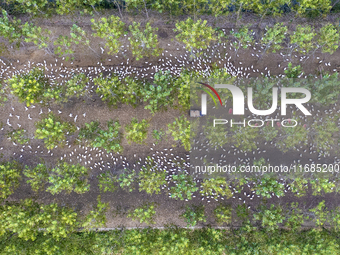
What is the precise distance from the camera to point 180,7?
13.4 m

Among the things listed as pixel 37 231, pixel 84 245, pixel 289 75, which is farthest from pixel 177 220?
pixel 289 75

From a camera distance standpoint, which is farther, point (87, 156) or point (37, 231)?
point (87, 156)

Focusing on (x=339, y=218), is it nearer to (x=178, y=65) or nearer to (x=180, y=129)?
(x=180, y=129)

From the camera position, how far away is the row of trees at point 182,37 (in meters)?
11.6

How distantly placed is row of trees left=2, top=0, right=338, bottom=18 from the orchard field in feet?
0.30

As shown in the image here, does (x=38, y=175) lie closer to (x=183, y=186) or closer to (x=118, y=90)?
(x=118, y=90)

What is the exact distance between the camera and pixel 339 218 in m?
11.8

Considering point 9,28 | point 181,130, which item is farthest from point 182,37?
point 9,28

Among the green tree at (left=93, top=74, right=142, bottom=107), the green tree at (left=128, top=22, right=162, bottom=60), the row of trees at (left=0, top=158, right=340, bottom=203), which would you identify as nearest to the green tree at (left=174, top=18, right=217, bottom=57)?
the green tree at (left=128, top=22, right=162, bottom=60)

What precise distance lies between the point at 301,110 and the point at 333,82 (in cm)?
219

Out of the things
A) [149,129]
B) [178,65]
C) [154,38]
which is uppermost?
[154,38]

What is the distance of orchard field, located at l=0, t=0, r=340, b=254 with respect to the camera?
40.1 feet

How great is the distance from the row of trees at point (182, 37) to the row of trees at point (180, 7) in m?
1.03

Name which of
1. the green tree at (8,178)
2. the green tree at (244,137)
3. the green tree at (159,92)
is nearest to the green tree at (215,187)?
the green tree at (244,137)
